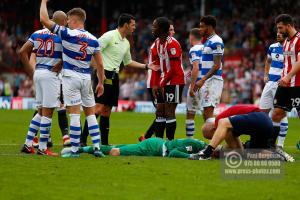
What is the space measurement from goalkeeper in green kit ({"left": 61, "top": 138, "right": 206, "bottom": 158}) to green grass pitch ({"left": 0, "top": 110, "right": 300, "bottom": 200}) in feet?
1.26

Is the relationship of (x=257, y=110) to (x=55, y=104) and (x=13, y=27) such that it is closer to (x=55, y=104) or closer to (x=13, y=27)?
(x=55, y=104)

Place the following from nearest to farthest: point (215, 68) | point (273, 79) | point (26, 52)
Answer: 1. point (26, 52)
2. point (215, 68)
3. point (273, 79)

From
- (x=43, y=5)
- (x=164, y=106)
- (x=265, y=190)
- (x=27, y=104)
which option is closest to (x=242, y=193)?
(x=265, y=190)

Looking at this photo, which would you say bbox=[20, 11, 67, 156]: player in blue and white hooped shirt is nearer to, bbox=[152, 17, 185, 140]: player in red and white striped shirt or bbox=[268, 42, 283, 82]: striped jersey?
bbox=[152, 17, 185, 140]: player in red and white striped shirt

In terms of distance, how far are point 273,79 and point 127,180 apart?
581cm

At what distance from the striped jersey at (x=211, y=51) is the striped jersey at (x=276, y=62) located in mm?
1006

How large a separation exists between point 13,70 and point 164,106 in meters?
24.5

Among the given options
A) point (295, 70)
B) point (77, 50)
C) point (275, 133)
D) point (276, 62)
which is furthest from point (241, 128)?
point (276, 62)

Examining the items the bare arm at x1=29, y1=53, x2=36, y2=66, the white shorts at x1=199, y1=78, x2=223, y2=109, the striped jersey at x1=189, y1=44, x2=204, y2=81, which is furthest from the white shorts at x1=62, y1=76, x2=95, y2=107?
the striped jersey at x1=189, y1=44, x2=204, y2=81

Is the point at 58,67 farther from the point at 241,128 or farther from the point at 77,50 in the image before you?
the point at 241,128

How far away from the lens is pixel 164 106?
14.3 meters

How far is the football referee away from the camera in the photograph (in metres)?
14.4

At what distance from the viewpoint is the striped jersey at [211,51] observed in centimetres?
1375

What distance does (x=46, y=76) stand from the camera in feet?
40.9
